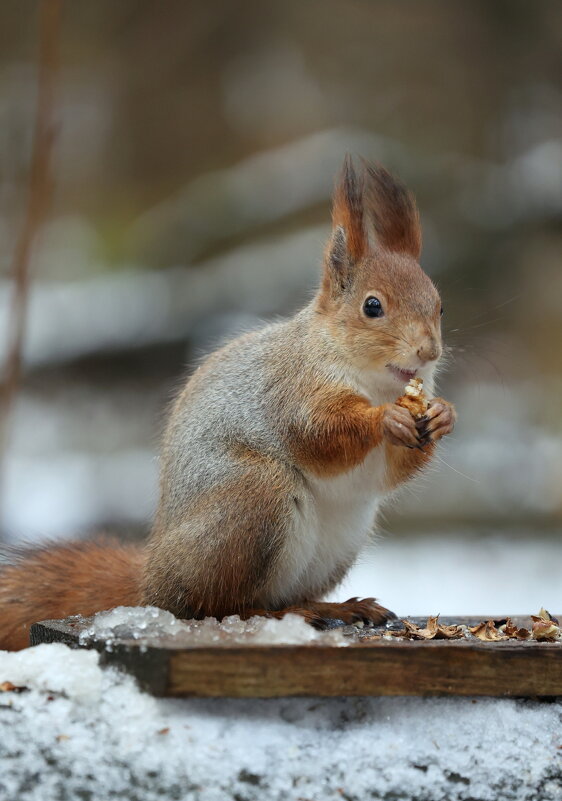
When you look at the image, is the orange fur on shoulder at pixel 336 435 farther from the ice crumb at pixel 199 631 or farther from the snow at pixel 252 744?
the snow at pixel 252 744

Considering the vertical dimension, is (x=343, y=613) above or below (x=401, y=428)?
below

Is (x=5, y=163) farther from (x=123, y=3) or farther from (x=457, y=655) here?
(x=457, y=655)

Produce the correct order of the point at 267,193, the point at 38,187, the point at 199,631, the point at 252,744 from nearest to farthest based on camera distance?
the point at 252,744, the point at 199,631, the point at 38,187, the point at 267,193

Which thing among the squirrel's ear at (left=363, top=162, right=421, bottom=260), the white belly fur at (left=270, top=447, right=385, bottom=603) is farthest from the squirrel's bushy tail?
the squirrel's ear at (left=363, top=162, right=421, bottom=260)

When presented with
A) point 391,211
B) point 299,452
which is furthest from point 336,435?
point 391,211

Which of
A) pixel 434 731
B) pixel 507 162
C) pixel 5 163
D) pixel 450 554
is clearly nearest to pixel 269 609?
pixel 434 731

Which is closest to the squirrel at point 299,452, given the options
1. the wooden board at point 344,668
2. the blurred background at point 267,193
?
the wooden board at point 344,668

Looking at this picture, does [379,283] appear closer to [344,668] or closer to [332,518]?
[332,518]
